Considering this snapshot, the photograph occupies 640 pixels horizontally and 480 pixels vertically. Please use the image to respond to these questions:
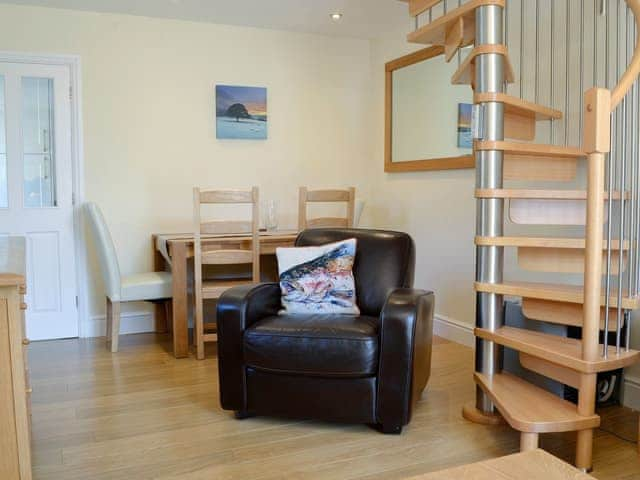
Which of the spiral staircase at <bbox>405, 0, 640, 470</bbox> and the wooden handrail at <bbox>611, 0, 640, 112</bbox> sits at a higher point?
the wooden handrail at <bbox>611, 0, 640, 112</bbox>

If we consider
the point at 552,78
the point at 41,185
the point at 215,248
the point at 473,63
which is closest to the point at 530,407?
the point at 473,63

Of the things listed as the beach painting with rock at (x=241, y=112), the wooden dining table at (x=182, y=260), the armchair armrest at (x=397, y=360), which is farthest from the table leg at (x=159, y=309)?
the armchair armrest at (x=397, y=360)

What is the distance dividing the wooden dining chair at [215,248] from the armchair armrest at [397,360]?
154 cm

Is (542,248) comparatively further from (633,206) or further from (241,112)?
(241,112)

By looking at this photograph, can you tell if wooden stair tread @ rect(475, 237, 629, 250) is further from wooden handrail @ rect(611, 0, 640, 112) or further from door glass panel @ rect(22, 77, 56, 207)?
door glass panel @ rect(22, 77, 56, 207)

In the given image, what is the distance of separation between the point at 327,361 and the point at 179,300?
1.65 metres

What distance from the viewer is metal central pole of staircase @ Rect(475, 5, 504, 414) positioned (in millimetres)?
2824

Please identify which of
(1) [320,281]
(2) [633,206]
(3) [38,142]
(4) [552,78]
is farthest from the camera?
(3) [38,142]

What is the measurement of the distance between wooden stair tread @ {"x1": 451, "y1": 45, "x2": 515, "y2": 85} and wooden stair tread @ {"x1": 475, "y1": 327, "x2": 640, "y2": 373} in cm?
127

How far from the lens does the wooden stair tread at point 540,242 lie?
101 inches

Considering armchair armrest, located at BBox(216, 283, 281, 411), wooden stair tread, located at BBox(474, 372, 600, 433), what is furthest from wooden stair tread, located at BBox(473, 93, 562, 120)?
armchair armrest, located at BBox(216, 283, 281, 411)

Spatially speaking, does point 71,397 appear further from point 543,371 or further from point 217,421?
point 543,371

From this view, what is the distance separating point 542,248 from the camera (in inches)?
110

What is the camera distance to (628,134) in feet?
9.41
